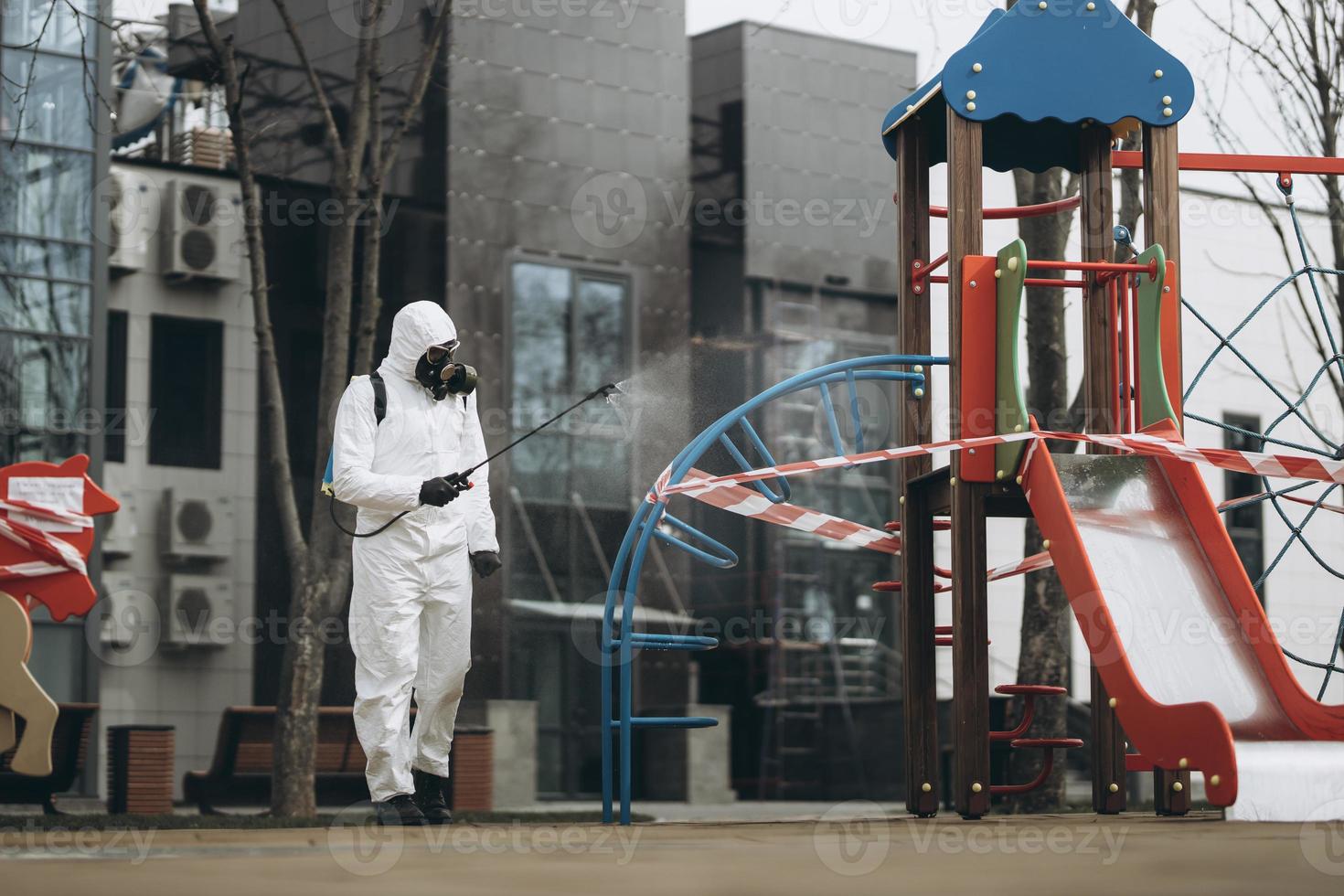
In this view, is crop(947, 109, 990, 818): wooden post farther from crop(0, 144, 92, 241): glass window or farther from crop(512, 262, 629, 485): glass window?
crop(512, 262, 629, 485): glass window

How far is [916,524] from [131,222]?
13.6m

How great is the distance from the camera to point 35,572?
34.7 ft

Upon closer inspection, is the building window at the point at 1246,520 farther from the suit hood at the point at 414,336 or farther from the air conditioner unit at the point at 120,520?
the suit hood at the point at 414,336

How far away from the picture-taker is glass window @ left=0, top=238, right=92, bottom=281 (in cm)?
1788

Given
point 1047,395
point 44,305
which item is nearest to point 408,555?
point 1047,395

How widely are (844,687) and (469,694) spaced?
5.33m

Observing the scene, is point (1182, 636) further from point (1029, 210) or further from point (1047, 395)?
point (1047, 395)

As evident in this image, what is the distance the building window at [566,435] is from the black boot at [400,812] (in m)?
13.7

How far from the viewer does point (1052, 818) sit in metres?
7.36

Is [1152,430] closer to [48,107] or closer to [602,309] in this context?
[48,107]

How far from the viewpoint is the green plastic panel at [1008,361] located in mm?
7285

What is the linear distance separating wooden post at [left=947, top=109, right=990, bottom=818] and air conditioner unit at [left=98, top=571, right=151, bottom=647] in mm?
13550

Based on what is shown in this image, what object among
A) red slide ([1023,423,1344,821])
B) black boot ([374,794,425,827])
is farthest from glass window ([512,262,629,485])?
red slide ([1023,423,1344,821])

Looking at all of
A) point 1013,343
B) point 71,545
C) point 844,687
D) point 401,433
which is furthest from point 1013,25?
point 844,687
